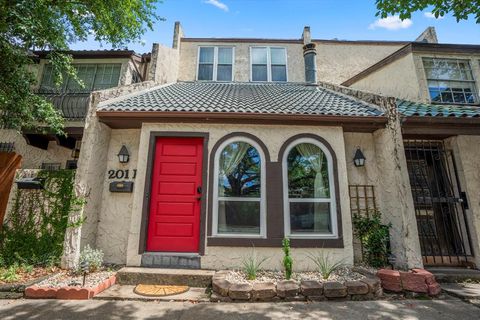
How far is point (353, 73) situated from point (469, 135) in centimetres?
623

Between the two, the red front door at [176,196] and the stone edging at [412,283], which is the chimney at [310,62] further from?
the stone edging at [412,283]

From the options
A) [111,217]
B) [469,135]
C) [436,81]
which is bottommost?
[111,217]

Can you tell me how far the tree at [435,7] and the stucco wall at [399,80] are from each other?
7.93 feet

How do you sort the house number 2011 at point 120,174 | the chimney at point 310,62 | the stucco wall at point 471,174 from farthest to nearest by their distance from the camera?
the chimney at point 310,62 < the house number 2011 at point 120,174 < the stucco wall at point 471,174

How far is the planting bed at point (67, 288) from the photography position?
363 cm

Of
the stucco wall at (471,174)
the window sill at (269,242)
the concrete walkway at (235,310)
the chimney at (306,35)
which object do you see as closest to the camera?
the concrete walkway at (235,310)

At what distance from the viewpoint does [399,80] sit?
324 inches

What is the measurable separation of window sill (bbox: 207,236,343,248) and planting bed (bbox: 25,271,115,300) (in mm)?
2043

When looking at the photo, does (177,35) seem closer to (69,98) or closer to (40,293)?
(69,98)

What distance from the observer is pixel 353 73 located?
10859mm

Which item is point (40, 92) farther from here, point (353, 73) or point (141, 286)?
point (353, 73)

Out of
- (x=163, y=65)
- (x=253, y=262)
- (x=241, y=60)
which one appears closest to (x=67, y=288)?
(x=253, y=262)

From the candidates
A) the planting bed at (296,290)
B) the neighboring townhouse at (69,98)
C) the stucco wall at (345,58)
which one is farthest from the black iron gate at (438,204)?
the neighboring townhouse at (69,98)

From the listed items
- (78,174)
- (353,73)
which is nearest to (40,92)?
(78,174)
